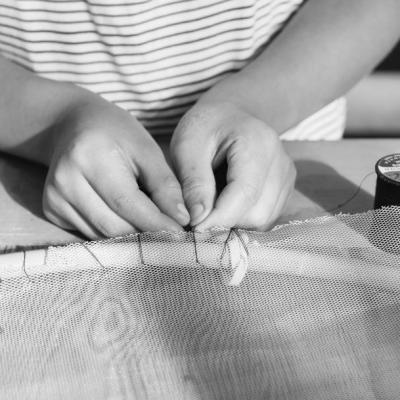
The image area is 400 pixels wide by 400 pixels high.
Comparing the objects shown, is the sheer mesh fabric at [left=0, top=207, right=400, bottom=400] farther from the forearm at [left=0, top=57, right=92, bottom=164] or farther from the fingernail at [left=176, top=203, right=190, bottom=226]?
the forearm at [left=0, top=57, right=92, bottom=164]

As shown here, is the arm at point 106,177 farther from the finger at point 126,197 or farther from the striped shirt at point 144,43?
the striped shirt at point 144,43

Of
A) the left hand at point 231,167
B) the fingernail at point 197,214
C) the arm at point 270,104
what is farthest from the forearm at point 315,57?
the fingernail at point 197,214

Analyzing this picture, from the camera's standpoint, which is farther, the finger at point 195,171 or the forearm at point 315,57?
the forearm at point 315,57

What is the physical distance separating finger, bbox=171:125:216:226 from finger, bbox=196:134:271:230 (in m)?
0.01

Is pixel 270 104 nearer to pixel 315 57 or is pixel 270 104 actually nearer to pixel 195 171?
pixel 315 57

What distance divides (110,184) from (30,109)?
185 millimetres

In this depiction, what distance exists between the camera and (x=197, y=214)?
564mm

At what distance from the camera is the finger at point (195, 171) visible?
22.4 inches

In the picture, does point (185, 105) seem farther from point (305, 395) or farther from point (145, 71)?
point (305, 395)

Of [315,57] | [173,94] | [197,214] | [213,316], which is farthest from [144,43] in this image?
[213,316]

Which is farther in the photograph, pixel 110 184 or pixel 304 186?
pixel 304 186

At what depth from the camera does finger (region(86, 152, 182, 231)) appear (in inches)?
22.5

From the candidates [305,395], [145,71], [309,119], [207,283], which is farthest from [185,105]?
[305,395]

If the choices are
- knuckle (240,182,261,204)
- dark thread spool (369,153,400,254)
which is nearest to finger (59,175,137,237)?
knuckle (240,182,261,204)
